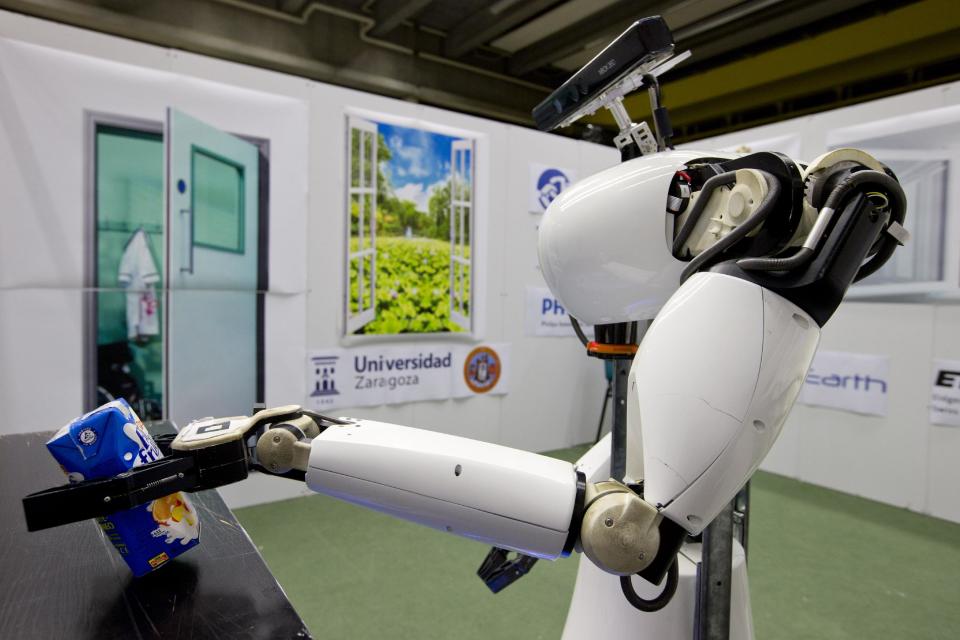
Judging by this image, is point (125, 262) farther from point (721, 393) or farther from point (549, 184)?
point (721, 393)

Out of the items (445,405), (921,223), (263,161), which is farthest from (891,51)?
(263,161)

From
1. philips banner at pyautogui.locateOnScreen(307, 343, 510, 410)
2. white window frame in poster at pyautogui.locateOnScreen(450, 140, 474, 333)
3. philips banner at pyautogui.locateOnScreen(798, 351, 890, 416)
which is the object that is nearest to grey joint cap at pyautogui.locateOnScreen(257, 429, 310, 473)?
philips banner at pyautogui.locateOnScreen(307, 343, 510, 410)

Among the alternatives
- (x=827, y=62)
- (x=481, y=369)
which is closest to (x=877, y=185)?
(x=481, y=369)

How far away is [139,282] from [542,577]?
2048mm

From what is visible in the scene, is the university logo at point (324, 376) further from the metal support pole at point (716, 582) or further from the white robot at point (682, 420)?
the metal support pole at point (716, 582)

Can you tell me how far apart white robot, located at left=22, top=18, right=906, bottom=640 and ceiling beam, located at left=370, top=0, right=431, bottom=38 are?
359 cm

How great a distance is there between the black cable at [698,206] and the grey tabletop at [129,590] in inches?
29.4

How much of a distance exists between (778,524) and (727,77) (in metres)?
3.91

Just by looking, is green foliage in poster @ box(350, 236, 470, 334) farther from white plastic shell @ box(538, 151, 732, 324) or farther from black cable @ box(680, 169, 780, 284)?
black cable @ box(680, 169, 780, 284)

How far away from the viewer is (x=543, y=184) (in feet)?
11.7

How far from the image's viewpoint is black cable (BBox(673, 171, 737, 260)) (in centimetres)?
80

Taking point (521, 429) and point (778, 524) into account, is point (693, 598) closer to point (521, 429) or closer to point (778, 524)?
point (778, 524)

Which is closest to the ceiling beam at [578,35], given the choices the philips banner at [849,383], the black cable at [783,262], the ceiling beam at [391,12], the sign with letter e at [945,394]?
the ceiling beam at [391,12]

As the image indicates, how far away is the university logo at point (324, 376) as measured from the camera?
2854mm
